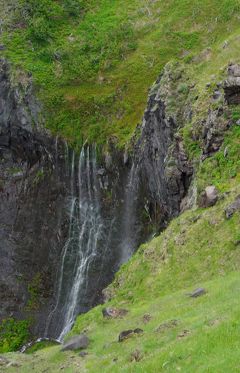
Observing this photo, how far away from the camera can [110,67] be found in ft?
Answer: 190

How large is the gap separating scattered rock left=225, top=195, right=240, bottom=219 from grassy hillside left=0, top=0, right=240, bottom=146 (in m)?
23.3

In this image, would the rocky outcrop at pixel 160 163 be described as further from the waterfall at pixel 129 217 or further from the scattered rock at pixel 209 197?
the scattered rock at pixel 209 197

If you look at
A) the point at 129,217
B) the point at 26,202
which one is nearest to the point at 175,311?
the point at 129,217

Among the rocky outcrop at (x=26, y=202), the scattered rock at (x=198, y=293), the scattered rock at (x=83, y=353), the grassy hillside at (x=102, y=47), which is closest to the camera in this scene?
the scattered rock at (x=83, y=353)

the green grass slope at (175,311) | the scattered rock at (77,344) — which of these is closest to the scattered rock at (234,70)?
the green grass slope at (175,311)

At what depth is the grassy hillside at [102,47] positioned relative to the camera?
52.7m

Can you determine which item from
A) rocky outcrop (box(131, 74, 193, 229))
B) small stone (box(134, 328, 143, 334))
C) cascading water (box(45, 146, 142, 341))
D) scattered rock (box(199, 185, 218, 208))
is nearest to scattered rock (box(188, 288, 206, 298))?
small stone (box(134, 328, 143, 334))

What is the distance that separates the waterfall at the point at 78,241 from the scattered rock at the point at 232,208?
21324 millimetres

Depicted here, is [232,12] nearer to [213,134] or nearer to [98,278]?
[213,134]

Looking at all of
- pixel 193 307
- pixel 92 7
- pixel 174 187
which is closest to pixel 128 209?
pixel 174 187

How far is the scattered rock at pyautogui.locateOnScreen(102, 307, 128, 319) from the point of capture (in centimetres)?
2349

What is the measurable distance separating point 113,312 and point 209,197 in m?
8.86

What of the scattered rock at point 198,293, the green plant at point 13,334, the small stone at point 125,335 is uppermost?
the scattered rock at point 198,293

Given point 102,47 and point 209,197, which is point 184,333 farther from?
point 102,47
